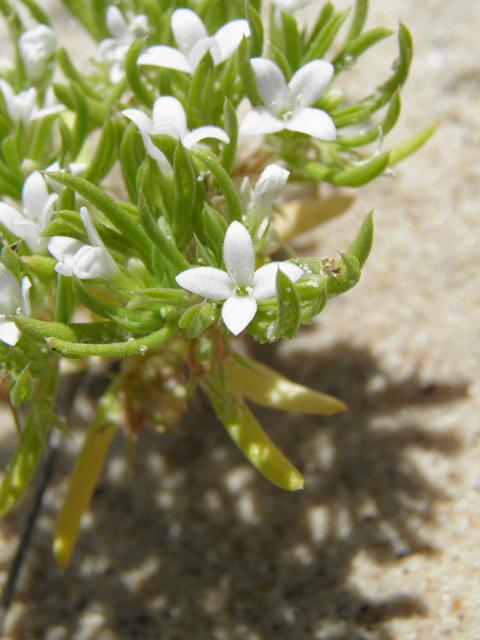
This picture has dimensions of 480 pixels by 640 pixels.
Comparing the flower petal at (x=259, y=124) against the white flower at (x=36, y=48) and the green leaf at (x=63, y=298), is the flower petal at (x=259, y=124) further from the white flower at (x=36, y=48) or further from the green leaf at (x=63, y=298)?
the white flower at (x=36, y=48)

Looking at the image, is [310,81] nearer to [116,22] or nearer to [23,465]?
[116,22]

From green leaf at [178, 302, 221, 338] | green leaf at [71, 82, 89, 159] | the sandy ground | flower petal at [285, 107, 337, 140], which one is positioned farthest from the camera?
the sandy ground

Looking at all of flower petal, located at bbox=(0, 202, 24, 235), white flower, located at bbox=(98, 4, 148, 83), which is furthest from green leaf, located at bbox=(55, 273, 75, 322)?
white flower, located at bbox=(98, 4, 148, 83)

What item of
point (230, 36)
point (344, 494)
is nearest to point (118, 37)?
point (230, 36)

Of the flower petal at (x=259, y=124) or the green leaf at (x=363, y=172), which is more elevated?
the flower petal at (x=259, y=124)

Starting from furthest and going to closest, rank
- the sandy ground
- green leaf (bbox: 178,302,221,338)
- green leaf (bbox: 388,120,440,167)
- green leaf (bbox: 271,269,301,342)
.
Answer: the sandy ground
green leaf (bbox: 388,120,440,167)
green leaf (bbox: 178,302,221,338)
green leaf (bbox: 271,269,301,342)

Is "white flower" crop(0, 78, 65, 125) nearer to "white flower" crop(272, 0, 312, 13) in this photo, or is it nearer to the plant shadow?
"white flower" crop(272, 0, 312, 13)

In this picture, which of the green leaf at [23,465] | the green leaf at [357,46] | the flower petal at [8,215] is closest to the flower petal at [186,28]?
the green leaf at [357,46]
